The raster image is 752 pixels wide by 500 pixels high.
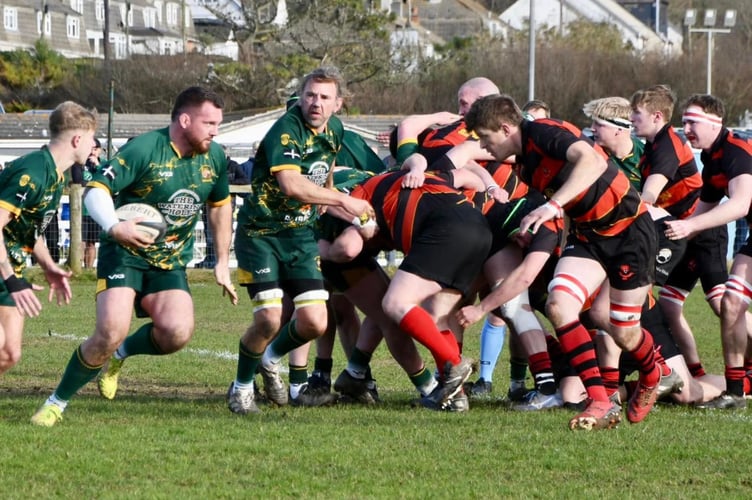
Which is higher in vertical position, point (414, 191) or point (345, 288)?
point (414, 191)

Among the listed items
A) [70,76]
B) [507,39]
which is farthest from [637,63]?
[70,76]

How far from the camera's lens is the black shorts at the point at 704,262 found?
30.9 feet

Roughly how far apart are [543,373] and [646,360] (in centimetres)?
103

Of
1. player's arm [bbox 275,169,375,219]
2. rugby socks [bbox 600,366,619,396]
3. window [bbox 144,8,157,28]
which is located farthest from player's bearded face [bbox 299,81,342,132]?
window [bbox 144,8,157,28]

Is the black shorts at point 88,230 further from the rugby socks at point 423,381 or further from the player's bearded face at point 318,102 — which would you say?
the player's bearded face at point 318,102

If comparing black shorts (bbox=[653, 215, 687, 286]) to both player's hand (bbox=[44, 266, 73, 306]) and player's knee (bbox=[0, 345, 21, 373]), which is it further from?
player's knee (bbox=[0, 345, 21, 373])

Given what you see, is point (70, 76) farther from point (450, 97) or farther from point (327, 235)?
point (327, 235)

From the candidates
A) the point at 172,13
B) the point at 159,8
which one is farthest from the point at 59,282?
the point at 172,13

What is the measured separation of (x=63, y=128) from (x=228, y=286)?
140cm

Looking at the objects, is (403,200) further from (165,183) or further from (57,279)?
(57,279)

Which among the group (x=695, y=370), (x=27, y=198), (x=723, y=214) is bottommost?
(x=695, y=370)

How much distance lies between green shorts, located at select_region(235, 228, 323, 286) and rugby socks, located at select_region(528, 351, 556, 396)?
154 centimetres

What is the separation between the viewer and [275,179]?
8.10 metres

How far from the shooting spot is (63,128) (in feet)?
24.4
